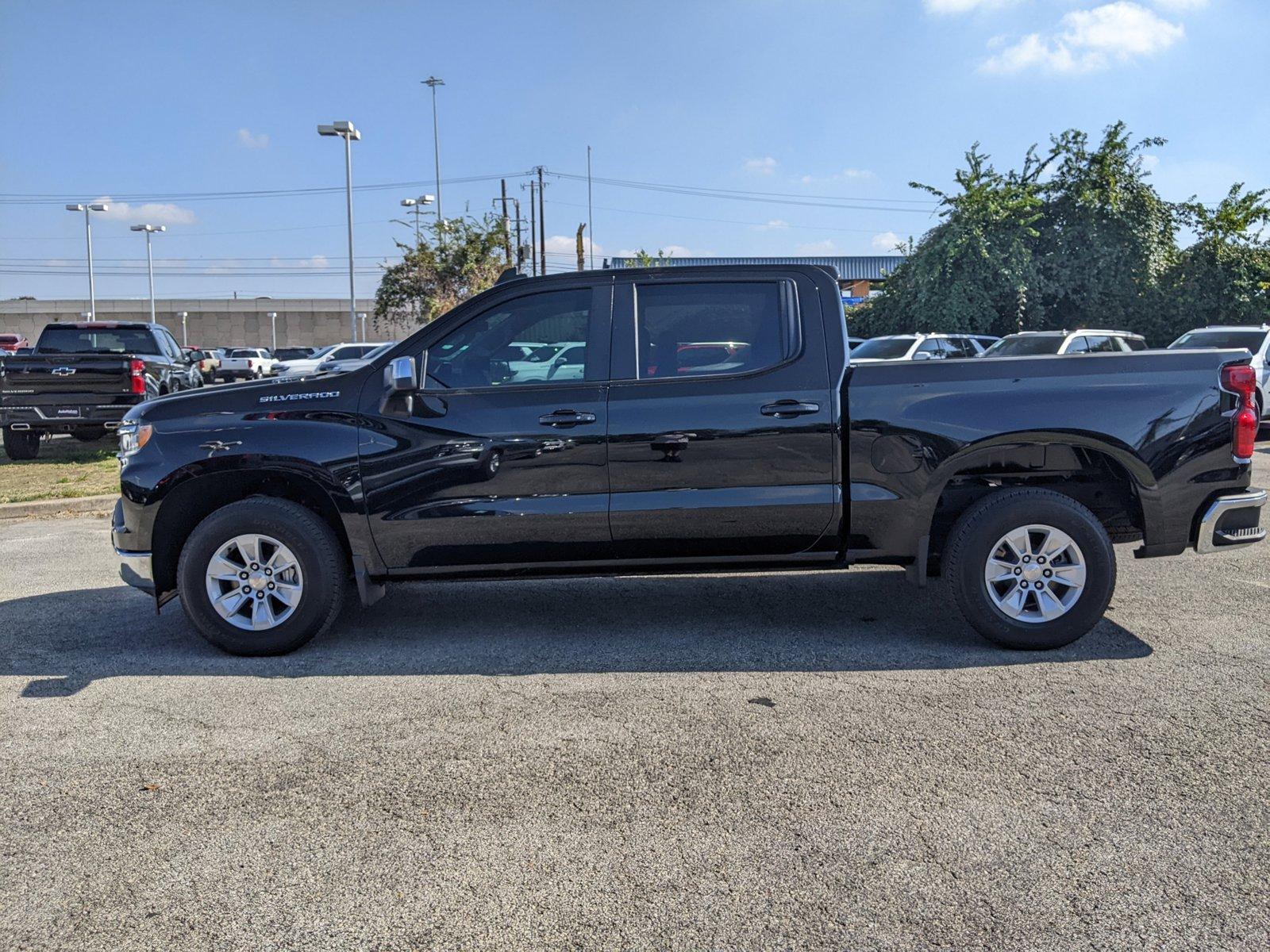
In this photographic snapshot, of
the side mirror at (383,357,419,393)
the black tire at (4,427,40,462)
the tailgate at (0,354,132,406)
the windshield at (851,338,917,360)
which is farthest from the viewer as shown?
the windshield at (851,338,917,360)

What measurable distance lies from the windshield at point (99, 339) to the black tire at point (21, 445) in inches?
60.1

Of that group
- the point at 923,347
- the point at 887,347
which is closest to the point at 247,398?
the point at 923,347

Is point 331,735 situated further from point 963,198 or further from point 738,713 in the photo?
point 963,198

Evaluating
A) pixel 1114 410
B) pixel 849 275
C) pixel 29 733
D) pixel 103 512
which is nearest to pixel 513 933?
pixel 29 733

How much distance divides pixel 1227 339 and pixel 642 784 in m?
18.5

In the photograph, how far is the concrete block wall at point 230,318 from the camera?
78562mm

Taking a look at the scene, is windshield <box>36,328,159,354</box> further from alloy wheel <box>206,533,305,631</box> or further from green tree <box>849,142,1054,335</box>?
green tree <box>849,142,1054,335</box>

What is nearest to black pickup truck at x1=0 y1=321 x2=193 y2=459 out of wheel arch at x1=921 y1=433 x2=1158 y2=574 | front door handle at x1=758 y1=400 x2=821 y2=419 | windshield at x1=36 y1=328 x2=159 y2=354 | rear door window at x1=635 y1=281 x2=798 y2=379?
windshield at x1=36 y1=328 x2=159 y2=354

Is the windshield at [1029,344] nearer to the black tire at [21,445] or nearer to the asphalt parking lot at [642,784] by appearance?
the asphalt parking lot at [642,784]

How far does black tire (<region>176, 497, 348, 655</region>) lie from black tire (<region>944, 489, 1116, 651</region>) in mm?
3217

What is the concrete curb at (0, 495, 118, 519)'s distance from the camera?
1087 centimetres

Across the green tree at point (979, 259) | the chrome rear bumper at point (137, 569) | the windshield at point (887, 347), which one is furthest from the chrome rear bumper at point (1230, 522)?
the green tree at point (979, 259)

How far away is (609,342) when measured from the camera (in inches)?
224

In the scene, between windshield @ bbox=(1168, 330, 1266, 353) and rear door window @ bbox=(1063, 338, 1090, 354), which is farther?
rear door window @ bbox=(1063, 338, 1090, 354)
